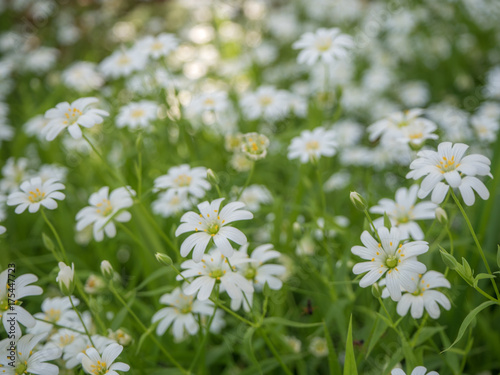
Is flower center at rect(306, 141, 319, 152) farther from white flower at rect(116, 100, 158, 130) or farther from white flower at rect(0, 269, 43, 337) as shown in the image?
white flower at rect(0, 269, 43, 337)

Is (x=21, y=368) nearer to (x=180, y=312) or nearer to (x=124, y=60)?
(x=180, y=312)

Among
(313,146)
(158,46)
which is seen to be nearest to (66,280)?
(313,146)

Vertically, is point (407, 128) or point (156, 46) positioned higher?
point (156, 46)

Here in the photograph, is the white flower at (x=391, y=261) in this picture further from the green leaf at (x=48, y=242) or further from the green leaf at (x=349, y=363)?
the green leaf at (x=48, y=242)

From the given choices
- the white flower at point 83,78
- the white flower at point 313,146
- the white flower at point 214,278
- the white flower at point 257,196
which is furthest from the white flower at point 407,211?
the white flower at point 83,78

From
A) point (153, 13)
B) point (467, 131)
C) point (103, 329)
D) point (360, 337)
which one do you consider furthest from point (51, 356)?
point (153, 13)

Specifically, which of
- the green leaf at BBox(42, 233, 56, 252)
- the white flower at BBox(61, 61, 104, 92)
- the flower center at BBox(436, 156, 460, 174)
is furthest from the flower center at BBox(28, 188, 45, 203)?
the white flower at BBox(61, 61, 104, 92)

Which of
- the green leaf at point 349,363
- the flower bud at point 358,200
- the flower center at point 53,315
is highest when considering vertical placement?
the flower bud at point 358,200
